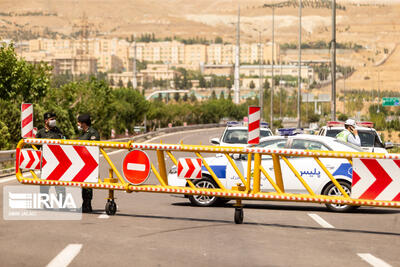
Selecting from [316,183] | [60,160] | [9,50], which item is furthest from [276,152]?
[9,50]

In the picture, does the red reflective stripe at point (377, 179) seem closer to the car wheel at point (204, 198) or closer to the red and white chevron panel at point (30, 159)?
the car wheel at point (204, 198)

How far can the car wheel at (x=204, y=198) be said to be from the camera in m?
17.8

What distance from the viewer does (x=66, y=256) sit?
11.1 m

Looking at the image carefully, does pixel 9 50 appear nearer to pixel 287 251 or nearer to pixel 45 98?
pixel 45 98

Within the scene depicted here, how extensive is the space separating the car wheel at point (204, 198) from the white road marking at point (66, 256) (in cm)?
604

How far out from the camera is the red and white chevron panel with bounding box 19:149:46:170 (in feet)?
54.3

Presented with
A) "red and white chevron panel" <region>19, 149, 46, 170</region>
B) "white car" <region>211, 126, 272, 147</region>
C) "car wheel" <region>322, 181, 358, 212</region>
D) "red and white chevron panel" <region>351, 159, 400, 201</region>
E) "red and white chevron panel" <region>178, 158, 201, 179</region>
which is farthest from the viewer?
"white car" <region>211, 126, 272, 147</region>

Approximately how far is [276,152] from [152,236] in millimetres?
2881

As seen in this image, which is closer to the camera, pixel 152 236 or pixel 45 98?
pixel 152 236

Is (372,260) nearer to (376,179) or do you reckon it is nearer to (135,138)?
(376,179)

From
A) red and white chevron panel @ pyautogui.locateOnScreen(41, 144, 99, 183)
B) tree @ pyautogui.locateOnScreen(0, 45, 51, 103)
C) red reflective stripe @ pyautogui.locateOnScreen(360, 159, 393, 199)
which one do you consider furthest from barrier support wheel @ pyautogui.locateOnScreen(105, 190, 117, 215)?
tree @ pyautogui.locateOnScreen(0, 45, 51, 103)

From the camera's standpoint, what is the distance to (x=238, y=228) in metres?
14.3

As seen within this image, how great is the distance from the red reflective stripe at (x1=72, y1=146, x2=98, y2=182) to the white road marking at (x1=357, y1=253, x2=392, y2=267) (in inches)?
237

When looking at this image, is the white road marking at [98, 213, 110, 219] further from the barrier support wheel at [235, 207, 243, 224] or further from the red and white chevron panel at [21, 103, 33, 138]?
the red and white chevron panel at [21, 103, 33, 138]
